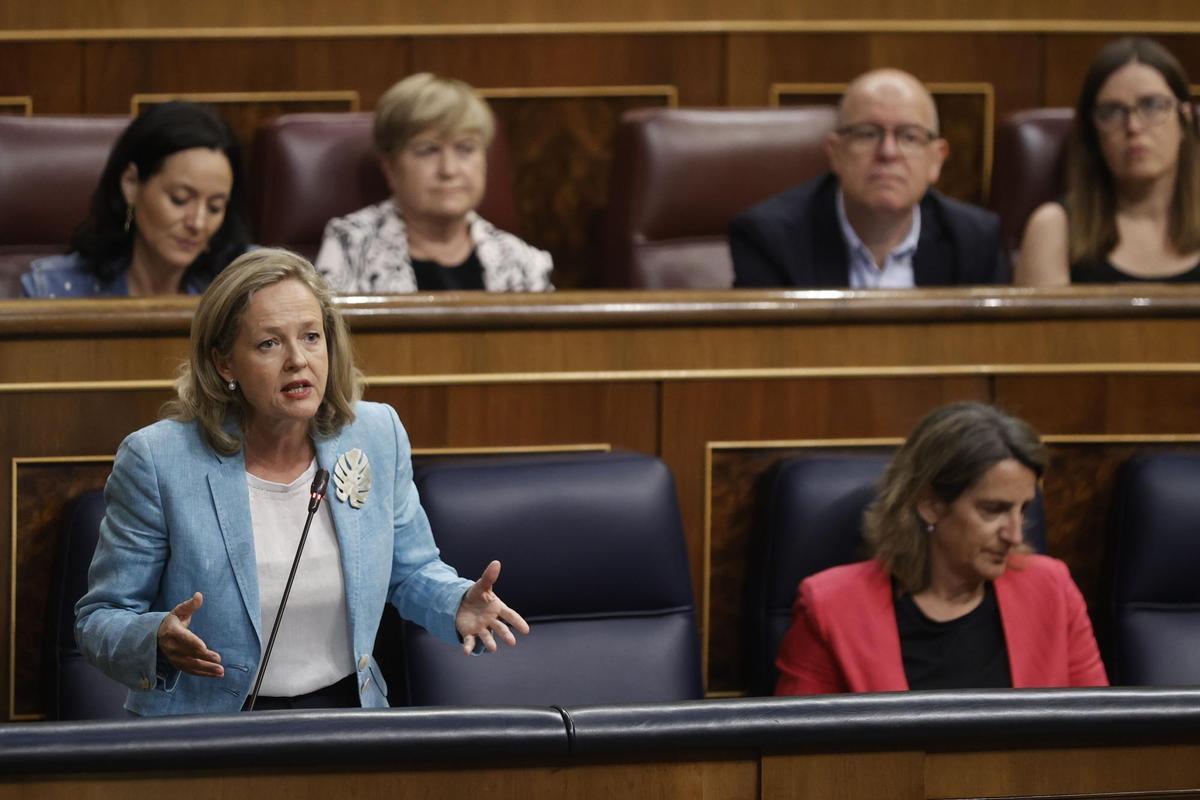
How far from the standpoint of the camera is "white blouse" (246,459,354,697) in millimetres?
722

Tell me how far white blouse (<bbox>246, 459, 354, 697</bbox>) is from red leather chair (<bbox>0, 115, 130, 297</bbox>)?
0.60m

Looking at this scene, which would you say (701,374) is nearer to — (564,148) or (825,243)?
(825,243)

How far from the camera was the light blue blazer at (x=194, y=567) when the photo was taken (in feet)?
2.31

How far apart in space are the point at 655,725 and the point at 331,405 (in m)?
0.25

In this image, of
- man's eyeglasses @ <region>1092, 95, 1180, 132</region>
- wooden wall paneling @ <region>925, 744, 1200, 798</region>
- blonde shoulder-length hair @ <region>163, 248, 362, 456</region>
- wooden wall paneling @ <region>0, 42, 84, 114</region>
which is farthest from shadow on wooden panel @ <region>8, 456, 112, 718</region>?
man's eyeglasses @ <region>1092, 95, 1180, 132</region>

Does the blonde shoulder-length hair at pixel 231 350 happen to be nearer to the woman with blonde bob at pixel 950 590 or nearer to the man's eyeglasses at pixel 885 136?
the woman with blonde bob at pixel 950 590

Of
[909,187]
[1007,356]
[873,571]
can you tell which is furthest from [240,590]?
[909,187]

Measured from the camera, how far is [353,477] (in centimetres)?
73

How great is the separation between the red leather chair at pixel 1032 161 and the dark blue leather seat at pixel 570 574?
0.61 metres

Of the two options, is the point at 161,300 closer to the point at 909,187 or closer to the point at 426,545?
the point at 426,545

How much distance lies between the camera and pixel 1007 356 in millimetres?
995

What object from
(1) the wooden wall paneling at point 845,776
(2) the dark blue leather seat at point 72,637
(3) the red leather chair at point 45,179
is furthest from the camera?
(3) the red leather chair at point 45,179

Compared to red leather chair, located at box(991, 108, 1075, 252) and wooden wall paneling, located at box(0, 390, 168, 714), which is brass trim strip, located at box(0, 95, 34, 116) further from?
red leather chair, located at box(991, 108, 1075, 252)

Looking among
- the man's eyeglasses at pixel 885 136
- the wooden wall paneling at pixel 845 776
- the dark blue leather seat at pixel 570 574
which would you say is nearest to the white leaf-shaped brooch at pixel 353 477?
the dark blue leather seat at pixel 570 574
